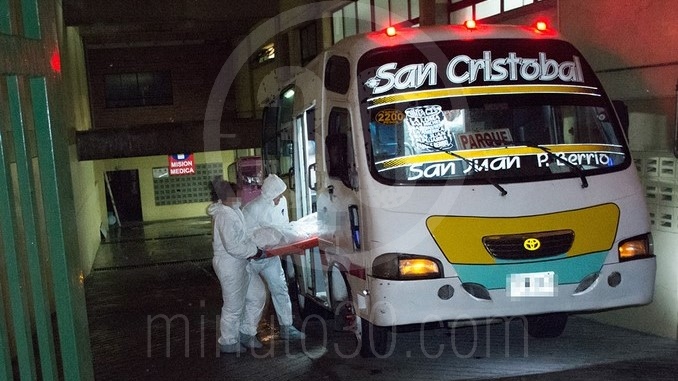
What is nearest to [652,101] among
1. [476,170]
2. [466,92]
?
[466,92]

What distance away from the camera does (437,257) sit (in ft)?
Answer: 17.8

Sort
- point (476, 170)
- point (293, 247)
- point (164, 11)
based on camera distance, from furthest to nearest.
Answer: point (164, 11)
point (293, 247)
point (476, 170)

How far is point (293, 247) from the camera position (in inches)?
287

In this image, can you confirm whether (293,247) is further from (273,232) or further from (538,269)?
(538,269)

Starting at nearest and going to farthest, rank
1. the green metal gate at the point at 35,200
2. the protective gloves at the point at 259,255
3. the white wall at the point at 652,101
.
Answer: the green metal gate at the point at 35,200
the white wall at the point at 652,101
the protective gloves at the point at 259,255

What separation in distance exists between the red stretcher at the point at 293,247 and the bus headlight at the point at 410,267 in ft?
→ 6.39

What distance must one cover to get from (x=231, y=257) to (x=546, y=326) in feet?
10.4

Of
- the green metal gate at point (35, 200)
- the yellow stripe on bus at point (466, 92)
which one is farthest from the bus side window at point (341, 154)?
the green metal gate at point (35, 200)

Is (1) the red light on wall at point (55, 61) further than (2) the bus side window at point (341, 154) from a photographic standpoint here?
No

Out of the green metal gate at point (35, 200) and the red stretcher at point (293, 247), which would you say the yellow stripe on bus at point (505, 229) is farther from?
the green metal gate at point (35, 200)

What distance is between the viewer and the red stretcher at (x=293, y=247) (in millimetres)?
7246

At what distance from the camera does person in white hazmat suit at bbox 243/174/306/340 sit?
743cm

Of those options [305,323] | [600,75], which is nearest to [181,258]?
[305,323]

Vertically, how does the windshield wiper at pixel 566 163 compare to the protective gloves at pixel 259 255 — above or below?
above
